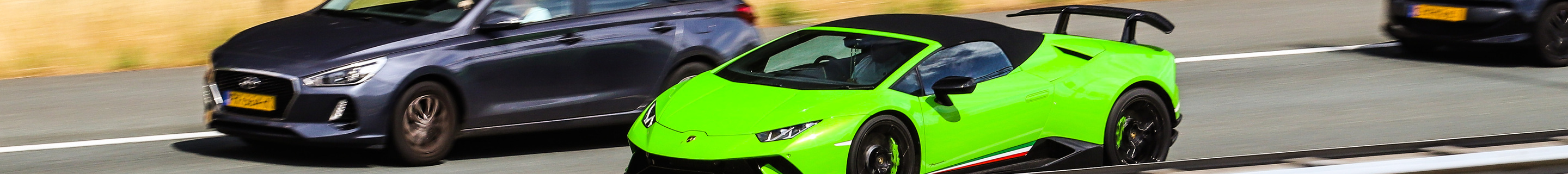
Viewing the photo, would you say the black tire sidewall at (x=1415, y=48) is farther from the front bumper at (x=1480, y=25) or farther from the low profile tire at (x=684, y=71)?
the low profile tire at (x=684, y=71)

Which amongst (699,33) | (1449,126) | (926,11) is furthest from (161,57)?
(1449,126)

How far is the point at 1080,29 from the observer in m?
13.7

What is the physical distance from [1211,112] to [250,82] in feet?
18.0

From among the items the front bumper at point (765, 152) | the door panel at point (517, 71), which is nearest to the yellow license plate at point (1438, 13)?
the door panel at point (517, 71)

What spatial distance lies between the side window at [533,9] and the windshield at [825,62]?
126cm

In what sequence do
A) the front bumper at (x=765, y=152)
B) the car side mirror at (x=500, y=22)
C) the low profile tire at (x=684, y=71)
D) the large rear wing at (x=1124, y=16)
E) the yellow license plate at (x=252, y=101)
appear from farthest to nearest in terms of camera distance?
the low profile tire at (x=684, y=71) → the car side mirror at (x=500, y=22) → the large rear wing at (x=1124, y=16) → the yellow license plate at (x=252, y=101) → the front bumper at (x=765, y=152)

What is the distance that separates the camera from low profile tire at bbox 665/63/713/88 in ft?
27.5

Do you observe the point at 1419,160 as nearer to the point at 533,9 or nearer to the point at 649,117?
the point at 649,117

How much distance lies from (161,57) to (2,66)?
4.00ft

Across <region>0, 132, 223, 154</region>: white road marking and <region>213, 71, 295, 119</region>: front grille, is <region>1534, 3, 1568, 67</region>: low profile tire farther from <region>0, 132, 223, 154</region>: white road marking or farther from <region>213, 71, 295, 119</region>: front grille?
<region>0, 132, 223, 154</region>: white road marking

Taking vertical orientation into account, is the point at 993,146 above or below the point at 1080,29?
below

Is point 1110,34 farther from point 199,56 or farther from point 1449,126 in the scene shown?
point 199,56

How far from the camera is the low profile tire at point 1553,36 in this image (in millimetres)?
10953

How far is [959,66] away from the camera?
668 centimetres
